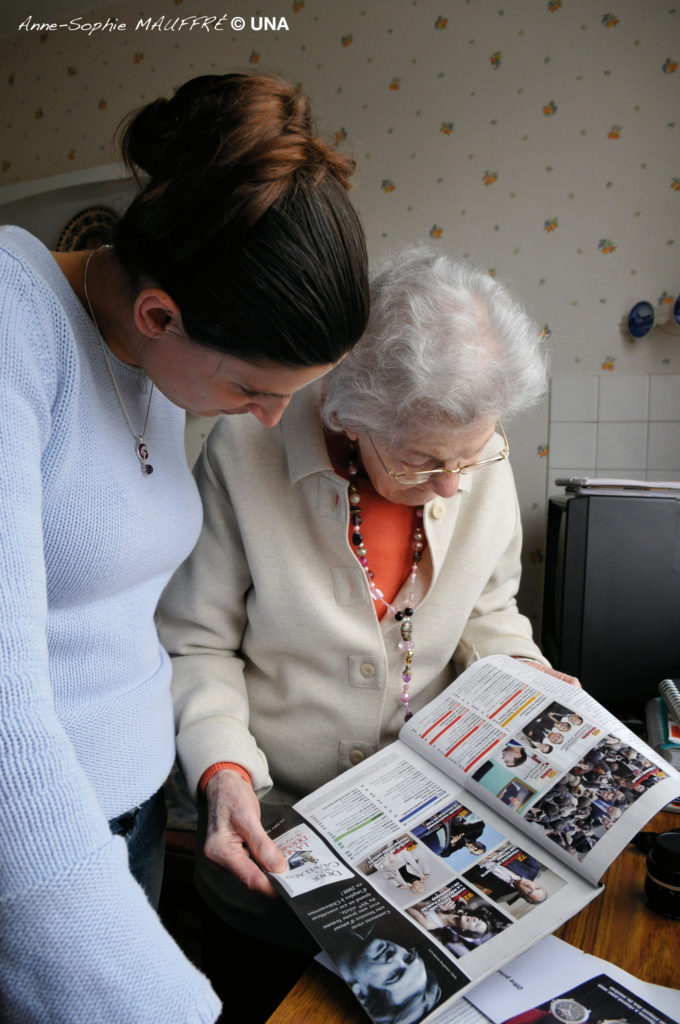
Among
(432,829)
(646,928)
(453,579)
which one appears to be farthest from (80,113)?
(646,928)

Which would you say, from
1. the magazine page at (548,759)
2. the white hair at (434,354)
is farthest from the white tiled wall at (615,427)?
the magazine page at (548,759)

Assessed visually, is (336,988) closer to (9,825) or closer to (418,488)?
(9,825)

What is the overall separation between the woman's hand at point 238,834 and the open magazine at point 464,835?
25 mm

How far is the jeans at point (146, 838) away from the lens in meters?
0.92

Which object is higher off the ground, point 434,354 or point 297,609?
point 434,354

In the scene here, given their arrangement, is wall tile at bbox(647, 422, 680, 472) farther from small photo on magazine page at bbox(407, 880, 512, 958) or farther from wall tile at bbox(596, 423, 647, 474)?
small photo on magazine page at bbox(407, 880, 512, 958)

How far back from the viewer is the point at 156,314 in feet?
2.35

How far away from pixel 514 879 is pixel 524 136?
6.58ft

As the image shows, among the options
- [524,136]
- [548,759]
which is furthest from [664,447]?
[548,759]

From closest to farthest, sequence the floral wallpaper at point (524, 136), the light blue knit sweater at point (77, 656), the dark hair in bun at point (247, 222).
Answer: the light blue knit sweater at point (77, 656), the dark hair in bun at point (247, 222), the floral wallpaper at point (524, 136)

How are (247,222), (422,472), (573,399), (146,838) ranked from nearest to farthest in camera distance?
(247,222), (146,838), (422,472), (573,399)

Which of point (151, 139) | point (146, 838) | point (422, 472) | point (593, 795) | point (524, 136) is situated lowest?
point (146, 838)

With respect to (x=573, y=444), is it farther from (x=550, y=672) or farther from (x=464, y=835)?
(x=464, y=835)

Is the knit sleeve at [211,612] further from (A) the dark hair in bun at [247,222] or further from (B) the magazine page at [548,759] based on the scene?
(A) the dark hair in bun at [247,222]
